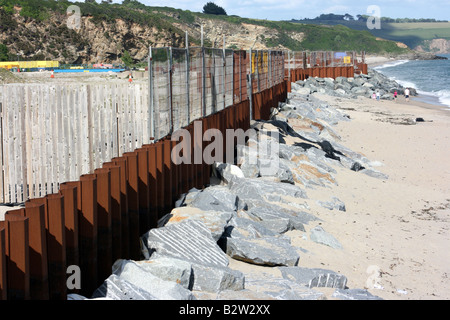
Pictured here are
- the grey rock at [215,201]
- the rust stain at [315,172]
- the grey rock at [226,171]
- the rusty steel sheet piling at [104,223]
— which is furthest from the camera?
the rust stain at [315,172]

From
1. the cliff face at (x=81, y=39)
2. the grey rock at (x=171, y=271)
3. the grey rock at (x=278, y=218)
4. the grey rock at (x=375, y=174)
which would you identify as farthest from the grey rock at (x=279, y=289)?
the cliff face at (x=81, y=39)

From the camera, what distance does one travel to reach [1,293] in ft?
14.5

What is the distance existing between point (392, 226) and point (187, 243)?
196 inches

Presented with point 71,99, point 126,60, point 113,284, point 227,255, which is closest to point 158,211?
point 227,255

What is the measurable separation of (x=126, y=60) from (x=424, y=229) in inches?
2382

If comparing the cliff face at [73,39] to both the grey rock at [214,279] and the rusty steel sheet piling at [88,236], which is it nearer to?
the rusty steel sheet piling at [88,236]

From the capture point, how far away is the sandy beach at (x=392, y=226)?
786 centimetres

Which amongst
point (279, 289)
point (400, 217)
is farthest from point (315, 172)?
point (279, 289)

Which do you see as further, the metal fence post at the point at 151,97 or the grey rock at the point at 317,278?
the metal fence post at the point at 151,97

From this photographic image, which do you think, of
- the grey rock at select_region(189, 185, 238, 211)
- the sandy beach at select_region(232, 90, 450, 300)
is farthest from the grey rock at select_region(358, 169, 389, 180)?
the grey rock at select_region(189, 185, 238, 211)

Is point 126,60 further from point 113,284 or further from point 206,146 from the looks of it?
point 113,284

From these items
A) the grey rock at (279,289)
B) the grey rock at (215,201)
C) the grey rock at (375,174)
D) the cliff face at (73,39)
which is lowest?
the grey rock at (375,174)

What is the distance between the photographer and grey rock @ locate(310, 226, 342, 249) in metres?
8.75

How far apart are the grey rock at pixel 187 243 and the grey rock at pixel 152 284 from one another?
0.78 metres
